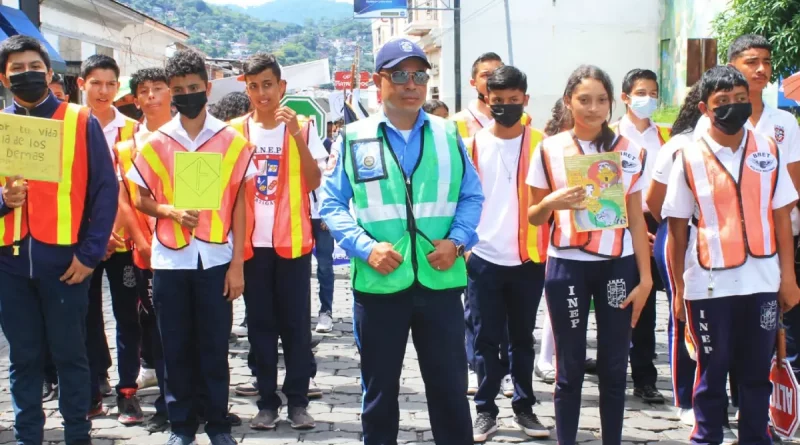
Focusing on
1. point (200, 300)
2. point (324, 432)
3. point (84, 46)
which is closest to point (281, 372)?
point (324, 432)

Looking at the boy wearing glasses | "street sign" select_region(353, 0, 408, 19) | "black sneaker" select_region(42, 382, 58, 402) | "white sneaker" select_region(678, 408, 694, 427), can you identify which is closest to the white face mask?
"white sneaker" select_region(678, 408, 694, 427)

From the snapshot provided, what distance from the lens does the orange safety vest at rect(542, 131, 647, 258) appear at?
513 centimetres

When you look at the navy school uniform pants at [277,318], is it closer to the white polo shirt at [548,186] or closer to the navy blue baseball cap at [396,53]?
the white polo shirt at [548,186]

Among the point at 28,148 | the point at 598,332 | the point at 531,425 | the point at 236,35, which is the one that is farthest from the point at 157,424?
the point at 236,35

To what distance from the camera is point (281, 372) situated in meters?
7.84

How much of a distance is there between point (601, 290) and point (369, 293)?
4.63 ft

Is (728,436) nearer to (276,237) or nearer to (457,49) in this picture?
(276,237)

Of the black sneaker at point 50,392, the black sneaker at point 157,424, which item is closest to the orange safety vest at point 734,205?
the black sneaker at point 157,424

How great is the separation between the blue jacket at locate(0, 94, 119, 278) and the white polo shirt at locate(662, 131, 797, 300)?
314 centimetres

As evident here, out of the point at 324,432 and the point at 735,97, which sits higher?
the point at 735,97

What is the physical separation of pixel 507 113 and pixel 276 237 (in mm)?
1668

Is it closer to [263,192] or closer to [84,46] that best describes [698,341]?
[263,192]

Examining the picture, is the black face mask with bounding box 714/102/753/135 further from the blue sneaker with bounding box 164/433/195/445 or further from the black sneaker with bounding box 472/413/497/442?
the blue sneaker with bounding box 164/433/195/445

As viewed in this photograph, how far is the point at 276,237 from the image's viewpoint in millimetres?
6172
